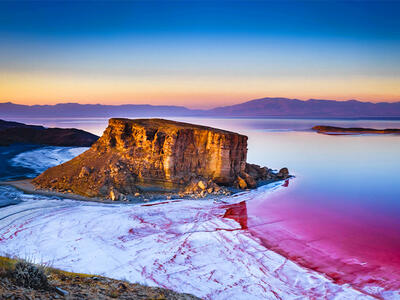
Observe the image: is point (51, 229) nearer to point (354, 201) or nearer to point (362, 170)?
point (354, 201)

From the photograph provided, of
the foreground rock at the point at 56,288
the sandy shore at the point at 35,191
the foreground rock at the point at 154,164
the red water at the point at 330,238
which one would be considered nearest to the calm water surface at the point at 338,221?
the red water at the point at 330,238

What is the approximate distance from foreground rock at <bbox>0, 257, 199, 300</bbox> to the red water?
5762 mm

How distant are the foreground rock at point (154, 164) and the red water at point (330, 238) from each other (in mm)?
2993

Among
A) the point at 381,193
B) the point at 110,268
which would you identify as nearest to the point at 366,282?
the point at 110,268

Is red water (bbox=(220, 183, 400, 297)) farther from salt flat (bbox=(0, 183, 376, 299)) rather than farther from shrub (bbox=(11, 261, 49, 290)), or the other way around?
shrub (bbox=(11, 261, 49, 290))

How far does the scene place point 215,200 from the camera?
16688mm

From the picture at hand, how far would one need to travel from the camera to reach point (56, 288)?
222 inches

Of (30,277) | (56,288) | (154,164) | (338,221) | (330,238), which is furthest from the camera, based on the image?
(154,164)

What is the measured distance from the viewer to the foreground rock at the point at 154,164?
17.5 m

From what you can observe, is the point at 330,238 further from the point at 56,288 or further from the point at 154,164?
the point at 56,288

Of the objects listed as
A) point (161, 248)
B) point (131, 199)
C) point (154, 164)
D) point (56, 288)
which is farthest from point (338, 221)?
point (56, 288)

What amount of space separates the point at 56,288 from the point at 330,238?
10.5 meters

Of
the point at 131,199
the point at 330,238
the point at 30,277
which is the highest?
the point at 30,277

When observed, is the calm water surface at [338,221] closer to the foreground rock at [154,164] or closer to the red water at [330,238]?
the red water at [330,238]
